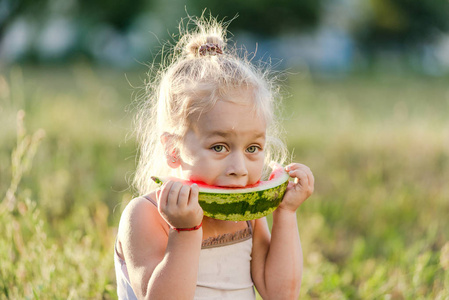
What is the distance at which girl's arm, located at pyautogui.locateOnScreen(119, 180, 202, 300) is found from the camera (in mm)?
2229

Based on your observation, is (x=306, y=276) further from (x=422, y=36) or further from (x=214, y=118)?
(x=422, y=36)

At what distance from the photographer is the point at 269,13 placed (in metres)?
21.7

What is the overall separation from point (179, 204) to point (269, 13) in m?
20.4

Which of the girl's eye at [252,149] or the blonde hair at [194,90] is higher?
the blonde hair at [194,90]

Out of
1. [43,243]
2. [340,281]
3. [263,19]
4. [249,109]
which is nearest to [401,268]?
[340,281]

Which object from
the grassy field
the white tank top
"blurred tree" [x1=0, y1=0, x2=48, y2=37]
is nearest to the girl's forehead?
the white tank top

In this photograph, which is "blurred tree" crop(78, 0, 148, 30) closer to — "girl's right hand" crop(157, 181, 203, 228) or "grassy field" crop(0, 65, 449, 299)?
"grassy field" crop(0, 65, 449, 299)

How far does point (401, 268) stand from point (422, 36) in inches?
786

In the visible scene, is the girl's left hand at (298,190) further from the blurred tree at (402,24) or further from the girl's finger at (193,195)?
the blurred tree at (402,24)

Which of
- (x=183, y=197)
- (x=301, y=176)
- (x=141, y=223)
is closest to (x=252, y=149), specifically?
(x=301, y=176)

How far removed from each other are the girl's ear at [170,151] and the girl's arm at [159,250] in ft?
0.76

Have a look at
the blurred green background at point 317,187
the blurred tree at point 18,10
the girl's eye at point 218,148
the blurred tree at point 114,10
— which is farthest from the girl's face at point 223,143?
the blurred tree at point 114,10

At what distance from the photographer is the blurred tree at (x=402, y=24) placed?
21.5m

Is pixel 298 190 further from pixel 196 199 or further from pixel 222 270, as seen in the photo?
pixel 196 199
